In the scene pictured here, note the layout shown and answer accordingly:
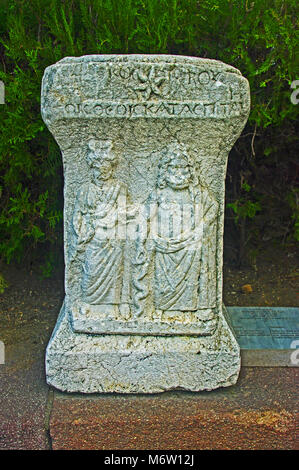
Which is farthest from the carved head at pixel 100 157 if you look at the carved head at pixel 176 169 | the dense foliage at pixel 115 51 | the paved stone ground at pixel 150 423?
the paved stone ground at pixel 150 423

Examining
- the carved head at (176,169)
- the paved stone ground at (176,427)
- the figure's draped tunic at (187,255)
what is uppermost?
the carved head at (176,169)

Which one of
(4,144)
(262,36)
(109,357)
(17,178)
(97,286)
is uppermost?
(262,36)

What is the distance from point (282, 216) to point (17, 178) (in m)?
2.06

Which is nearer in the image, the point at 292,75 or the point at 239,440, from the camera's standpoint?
the point at 239,440

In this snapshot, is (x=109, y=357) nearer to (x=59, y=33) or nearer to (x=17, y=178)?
(x=17, y=178)

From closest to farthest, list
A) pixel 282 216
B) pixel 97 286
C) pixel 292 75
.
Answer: pixel 97 286
pixel 292 75
pixel 282 216

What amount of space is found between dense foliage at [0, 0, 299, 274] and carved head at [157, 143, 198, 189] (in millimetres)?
970

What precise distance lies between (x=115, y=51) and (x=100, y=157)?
108 centimetres

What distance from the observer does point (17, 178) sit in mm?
3791

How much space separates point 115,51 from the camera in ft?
11.1

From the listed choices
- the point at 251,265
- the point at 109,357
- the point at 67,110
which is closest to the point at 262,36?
the point at 67,110

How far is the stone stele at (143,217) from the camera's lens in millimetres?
2510

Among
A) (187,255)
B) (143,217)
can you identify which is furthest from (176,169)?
(187,255)

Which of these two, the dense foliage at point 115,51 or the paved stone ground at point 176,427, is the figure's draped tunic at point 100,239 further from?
the dense foliage at point 115,51
